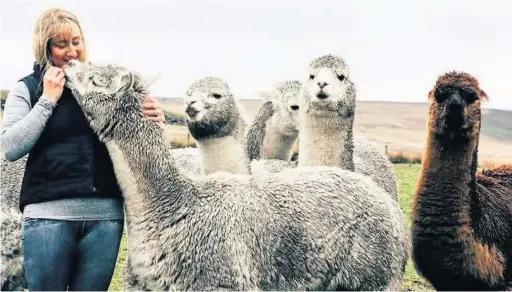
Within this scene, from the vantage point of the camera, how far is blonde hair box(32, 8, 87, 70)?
4879 mm

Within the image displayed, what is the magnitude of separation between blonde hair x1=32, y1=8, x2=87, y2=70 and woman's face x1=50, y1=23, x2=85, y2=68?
0.08 feet

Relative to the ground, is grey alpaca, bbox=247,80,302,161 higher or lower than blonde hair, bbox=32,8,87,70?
lower

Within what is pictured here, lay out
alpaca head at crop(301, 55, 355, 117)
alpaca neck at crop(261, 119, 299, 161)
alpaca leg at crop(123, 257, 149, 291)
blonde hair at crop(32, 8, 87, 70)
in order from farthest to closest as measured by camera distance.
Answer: alpaca neck at crop(261, 119, 299, 161) < alpaca head at crop(301, 55, 355, 117) < alpaca leg at crop(123, 257, 149, 291) < blonde hair at crop(32, 8, 87, 70)

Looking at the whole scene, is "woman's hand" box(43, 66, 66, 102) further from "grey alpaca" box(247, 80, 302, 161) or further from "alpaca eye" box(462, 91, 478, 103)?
"grey alpaca" box(247, 80, 302, 161)

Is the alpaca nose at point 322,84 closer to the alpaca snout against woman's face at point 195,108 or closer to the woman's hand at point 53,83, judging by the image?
the alpaca snout against woman's face at point 195,108

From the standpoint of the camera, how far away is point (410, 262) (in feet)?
31.8

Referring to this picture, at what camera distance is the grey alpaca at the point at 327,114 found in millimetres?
6688

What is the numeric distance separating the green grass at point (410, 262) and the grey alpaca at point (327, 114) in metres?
2.09

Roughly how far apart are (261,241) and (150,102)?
108 centimetres

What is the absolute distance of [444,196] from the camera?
655cm

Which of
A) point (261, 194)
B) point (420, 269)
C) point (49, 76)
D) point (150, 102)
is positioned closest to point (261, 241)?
point (261, 194)

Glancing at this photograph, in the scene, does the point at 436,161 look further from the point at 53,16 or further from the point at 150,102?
the point at 53,16

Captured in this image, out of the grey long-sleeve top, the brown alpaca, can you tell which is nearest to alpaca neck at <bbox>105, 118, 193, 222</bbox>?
the grey long-sleeve top

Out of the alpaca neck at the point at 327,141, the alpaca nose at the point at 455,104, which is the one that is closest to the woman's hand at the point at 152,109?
the alpaca neck at the point at 327,141
